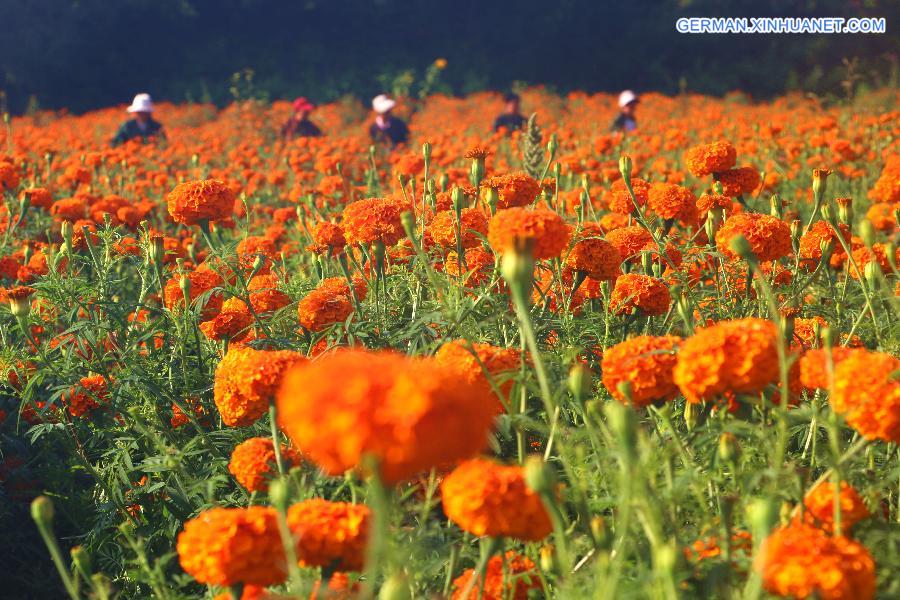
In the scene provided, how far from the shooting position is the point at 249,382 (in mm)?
1820

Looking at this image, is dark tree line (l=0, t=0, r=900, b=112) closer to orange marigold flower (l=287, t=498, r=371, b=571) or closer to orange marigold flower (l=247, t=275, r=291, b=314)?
orange marigold flower (l=247, t=275, r=291, b=314)

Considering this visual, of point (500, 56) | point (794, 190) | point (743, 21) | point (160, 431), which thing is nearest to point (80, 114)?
point (500, 56)

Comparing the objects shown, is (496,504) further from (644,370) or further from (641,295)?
(641,295)

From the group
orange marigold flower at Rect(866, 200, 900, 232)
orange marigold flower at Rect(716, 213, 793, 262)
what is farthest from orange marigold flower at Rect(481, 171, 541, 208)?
orange marigold flower at Rect(866, 200, 900, 232)

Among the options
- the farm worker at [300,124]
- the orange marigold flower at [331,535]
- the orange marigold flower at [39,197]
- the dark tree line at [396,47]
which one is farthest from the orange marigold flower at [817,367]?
the dark tree line at [396,47]

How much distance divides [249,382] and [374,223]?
87 cm

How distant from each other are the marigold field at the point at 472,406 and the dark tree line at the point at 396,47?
538 inches

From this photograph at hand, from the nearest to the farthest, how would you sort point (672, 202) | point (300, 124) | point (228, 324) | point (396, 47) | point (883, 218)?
1. point (228, 324)
2. point (672, 202)
3. point (883, 218)
4. point (300, 124)
5. point (396, 47)

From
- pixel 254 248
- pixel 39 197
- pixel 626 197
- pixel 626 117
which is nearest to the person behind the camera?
pixel 626 197

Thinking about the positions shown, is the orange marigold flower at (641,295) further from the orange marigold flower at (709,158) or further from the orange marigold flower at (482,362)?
the orange marigold flower at (709,158)

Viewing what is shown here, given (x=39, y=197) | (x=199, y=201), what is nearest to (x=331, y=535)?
(x=199, y=201)

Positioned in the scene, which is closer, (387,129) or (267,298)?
(267,298)

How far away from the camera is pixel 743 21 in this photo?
58.5ft

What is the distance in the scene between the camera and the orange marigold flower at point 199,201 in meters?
2.95
